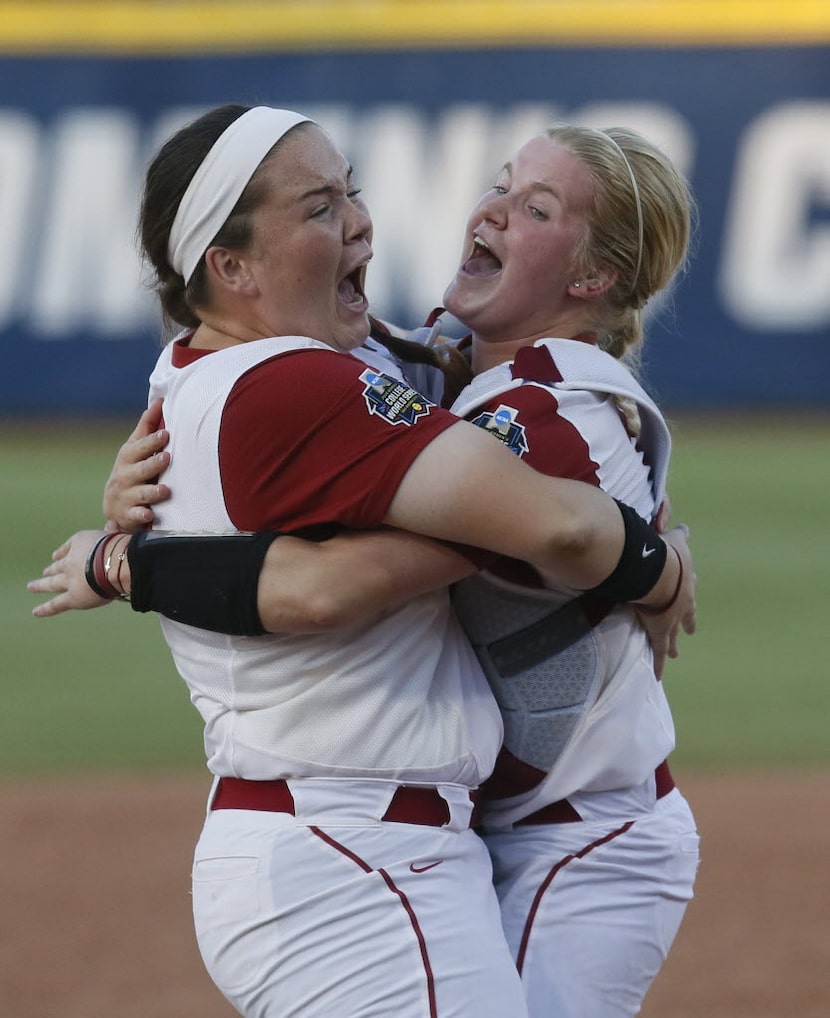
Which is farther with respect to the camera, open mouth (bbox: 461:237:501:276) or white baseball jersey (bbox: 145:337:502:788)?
open mouth (bbox: 461:237:501:276)

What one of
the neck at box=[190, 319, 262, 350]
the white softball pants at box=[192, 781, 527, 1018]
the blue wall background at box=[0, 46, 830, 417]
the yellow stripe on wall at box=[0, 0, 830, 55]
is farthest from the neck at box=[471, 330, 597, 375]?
the yellow stripe on wall at box=[0, 0, 830, 55]

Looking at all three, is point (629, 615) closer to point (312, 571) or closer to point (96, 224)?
point (312, 571)

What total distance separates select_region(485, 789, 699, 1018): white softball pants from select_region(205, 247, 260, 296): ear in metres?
1.01

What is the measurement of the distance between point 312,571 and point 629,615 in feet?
1.99

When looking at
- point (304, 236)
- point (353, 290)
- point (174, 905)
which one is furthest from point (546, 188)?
point (174, 905)

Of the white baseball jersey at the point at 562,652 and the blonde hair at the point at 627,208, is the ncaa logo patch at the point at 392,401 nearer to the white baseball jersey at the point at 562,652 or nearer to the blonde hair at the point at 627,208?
the white baseball jersey at the point at 562,652

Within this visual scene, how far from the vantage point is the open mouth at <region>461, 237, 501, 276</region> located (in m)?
2.83

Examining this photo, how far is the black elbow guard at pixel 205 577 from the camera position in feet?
7.55

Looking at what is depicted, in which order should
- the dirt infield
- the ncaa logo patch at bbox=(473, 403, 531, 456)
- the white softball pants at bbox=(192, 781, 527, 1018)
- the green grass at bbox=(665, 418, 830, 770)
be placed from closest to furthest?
the white softball pants at bbox=(192, 781, 527, 1018)
the ncaa logo patch at bbox=(473, 403, 531, 456)
the dirt infield
the green grass at bbox=(665, 418, 830, 770)

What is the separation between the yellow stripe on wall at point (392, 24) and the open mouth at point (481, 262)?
1440 centimetres

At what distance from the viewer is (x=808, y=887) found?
18.4 feet

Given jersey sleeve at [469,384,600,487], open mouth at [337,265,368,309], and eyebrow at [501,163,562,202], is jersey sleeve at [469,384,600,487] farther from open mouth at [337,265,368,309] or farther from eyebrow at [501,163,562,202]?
eyebrow at [501,163,562,202]

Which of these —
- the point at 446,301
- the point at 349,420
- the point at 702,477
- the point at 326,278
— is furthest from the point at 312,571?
the point at 702,477

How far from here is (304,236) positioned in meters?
2.45
